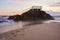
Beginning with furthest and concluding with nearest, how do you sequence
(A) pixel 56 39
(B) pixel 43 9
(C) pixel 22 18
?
(C) pixel 22 18 < (B) pixel 43 9 < (A) pixel 56 39

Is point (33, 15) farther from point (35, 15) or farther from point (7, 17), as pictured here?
point (7, 17)

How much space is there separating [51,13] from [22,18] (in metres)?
0.51

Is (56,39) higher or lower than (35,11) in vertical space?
lower

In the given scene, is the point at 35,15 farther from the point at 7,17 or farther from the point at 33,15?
the point at 7,17

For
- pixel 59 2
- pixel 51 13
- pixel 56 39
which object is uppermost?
pixel 59 2

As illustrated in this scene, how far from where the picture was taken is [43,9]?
2.31m

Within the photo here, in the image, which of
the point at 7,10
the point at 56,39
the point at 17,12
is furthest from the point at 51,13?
the point at 56,39

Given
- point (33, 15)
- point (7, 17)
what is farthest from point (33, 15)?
point (7, 17)

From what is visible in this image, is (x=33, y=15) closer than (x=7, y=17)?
No

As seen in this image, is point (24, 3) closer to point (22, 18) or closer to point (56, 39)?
point (22, 18)

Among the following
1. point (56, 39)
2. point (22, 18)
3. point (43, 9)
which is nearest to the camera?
point (56, 39)

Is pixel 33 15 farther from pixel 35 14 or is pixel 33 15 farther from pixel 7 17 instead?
pixel 7 17

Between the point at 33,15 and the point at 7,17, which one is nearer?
the point at 7,17

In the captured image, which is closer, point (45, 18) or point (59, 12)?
A: point (59, 12)
